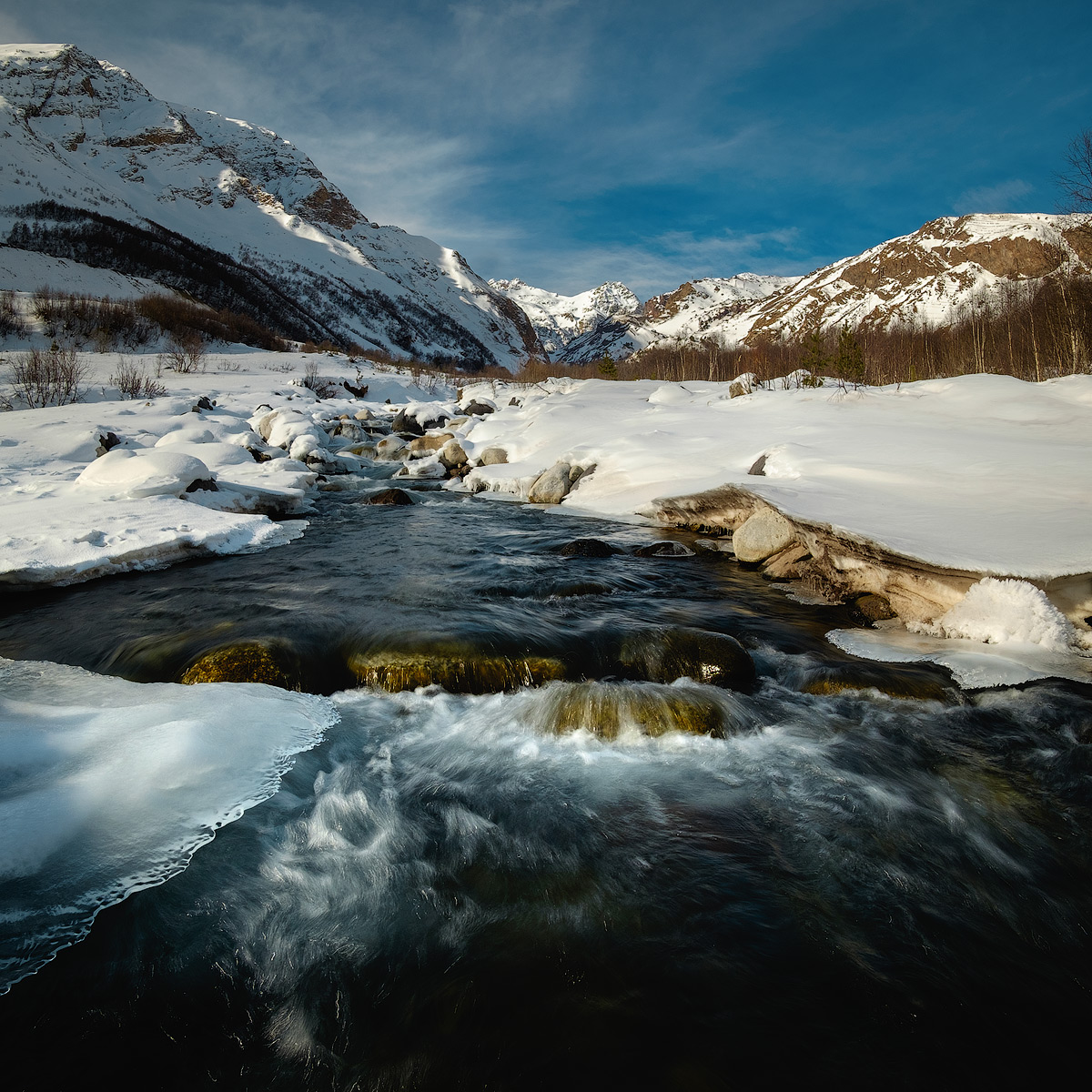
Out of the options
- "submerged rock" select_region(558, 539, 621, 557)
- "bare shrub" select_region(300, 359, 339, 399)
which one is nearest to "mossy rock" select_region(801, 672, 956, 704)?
"submerged rock" select_region(558, 539, 621, 557)

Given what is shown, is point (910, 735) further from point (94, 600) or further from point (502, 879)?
point (94, 600)

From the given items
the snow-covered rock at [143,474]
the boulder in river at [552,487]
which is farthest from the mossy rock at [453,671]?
the boulder in river at [552,487]

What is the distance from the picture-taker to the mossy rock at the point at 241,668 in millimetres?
3363

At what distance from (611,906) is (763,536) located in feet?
15.4

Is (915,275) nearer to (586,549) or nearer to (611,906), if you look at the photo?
(586,549)

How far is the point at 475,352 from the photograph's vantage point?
90.6 meters

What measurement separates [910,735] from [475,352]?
309 feet

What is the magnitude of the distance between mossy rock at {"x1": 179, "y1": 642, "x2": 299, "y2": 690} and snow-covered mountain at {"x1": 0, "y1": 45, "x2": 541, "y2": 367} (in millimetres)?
43151

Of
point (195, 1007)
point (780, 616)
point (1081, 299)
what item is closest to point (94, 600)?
point (195, 1007)

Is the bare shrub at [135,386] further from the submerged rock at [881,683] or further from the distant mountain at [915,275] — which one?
the distant mountain at [915,275]

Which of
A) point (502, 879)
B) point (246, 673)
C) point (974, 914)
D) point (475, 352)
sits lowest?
point (974, 914)

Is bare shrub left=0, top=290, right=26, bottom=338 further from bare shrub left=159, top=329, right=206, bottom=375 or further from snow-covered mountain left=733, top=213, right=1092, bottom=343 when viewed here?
snow-covered mountain left=733, top=213, right=1092, bottom=343

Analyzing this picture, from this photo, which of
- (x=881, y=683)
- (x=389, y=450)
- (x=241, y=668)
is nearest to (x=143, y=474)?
(x=241, y=668)

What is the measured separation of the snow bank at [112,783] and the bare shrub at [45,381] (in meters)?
14.4
